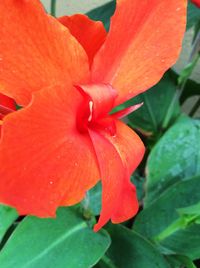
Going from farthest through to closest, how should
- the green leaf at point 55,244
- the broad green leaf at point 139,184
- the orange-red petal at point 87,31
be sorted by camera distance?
the broad green leaf at point 139,184 < the green leaf at point 55,244 < the orange-red petal at point 87,31

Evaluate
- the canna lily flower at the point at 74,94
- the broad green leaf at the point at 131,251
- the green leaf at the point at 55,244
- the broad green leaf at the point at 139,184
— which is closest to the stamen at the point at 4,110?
the canna lily flower at the point at 74,94

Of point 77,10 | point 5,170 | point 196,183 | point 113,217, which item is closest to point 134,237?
point 196,183

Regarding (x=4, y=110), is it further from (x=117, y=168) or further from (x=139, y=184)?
(x=139, y=184)

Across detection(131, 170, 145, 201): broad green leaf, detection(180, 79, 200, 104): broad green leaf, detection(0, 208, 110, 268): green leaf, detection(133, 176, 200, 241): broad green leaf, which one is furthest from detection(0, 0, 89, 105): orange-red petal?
detection(180, 79, 200, 104): broad green leaf

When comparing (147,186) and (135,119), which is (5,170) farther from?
(135,119)

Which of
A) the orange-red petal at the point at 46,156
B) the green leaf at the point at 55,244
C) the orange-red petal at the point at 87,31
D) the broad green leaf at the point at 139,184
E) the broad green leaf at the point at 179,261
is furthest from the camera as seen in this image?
the broad green leaf at the point at 139,184

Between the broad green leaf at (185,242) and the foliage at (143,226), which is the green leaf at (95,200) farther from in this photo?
A: the broad green leaf at (185,242)
